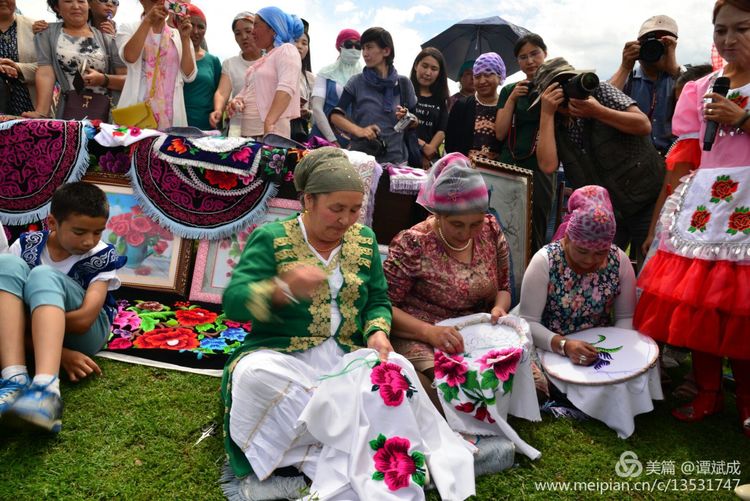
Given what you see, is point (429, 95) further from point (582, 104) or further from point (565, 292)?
point (565, 292)

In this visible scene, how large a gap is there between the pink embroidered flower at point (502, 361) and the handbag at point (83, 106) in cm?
338

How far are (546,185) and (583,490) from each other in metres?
2.17

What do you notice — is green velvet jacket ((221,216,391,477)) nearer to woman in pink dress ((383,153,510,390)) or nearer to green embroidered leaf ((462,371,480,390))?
woman in pink dress ((383,153,510,390))

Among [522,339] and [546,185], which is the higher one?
[546,185]

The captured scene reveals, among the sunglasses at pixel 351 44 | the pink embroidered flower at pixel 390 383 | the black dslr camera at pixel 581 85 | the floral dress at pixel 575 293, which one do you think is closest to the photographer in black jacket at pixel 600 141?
the black dslr camera at pixel 581 85

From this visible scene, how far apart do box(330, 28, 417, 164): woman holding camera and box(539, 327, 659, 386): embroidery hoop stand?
7.50 feet

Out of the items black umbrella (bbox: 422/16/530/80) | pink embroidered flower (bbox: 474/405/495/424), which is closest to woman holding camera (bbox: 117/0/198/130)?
pink embroidered flower (bbox: 474/405/495/424)

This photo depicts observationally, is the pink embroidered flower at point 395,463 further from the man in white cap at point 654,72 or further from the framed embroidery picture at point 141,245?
the man in white cap at point 654,72

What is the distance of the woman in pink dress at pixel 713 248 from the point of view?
8.42ft

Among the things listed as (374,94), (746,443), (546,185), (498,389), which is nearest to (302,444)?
(498,389)

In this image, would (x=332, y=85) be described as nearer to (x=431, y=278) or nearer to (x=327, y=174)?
(x=431, y=278)

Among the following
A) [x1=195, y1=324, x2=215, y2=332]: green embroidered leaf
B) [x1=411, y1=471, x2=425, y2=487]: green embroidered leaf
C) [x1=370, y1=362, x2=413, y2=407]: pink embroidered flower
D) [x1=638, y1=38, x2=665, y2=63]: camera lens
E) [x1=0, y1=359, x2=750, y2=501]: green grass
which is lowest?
[x1=195, y1=324, x2=215, y2=332]: green embroidered leaf

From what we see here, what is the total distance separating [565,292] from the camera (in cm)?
299

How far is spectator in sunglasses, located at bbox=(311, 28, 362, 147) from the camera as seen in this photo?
5098 millimetres
